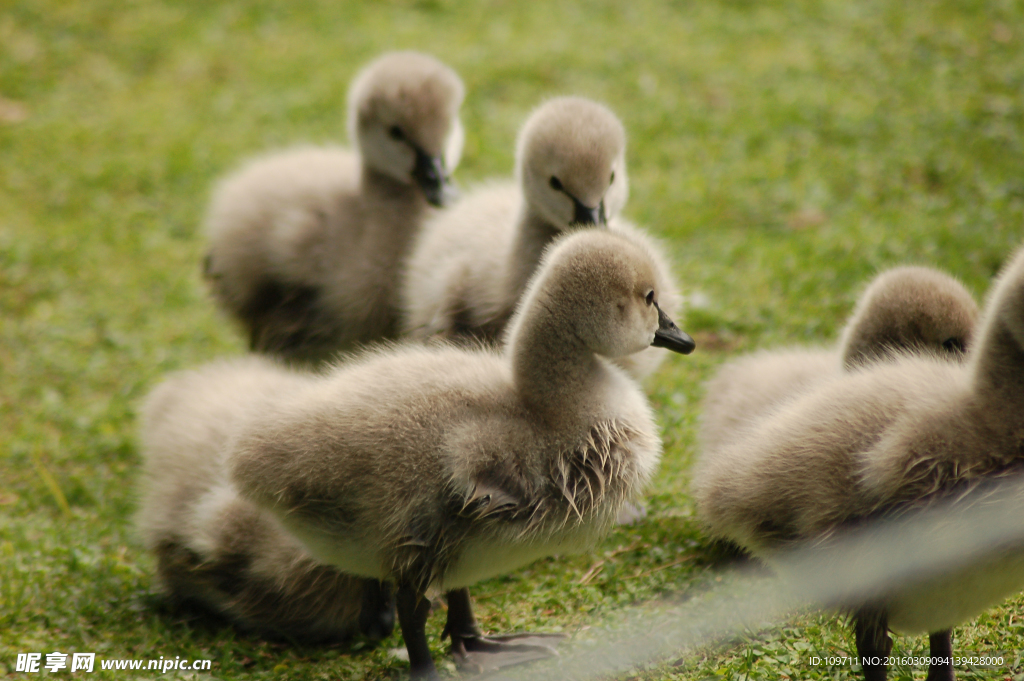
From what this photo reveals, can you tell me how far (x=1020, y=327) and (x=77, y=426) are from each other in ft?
12.0

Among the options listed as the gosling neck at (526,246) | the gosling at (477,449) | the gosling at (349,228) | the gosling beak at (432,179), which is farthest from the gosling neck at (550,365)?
the gosling beak at (432,179)

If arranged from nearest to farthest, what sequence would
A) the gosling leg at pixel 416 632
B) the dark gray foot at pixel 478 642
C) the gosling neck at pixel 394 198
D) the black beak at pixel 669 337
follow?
the gosling leg at pixel 416 632, the black beak at pixel 669 337, the dark gray foot at pixel 478 642, the gosling neck at pixel 394 198

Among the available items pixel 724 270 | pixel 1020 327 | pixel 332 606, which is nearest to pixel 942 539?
pixel 1020 327

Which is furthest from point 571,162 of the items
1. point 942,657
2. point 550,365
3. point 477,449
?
point 942,657

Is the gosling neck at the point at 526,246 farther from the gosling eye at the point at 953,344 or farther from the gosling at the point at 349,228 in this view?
the gosling eye at the point at 953,344

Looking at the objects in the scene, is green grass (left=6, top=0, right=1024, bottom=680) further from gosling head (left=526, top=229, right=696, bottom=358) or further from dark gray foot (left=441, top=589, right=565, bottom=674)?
gosling head (left=526, top=229, right=696, bottom=358)

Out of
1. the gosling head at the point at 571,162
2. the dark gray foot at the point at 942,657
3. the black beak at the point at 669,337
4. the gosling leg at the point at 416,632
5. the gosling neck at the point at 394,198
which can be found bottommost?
the gosling leg at the point at 416,632

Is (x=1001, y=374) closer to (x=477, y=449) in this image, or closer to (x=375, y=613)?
(x=477, y=449)

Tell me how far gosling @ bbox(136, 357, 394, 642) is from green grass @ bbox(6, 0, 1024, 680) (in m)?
0.10

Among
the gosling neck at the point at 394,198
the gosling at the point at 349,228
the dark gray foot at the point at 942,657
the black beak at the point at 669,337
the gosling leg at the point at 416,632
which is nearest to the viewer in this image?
the dark gray foot at the point at 942,657

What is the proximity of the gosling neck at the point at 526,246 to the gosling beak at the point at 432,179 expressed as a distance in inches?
23.2

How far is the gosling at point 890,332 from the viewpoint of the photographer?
292 cm

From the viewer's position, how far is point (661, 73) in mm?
6578

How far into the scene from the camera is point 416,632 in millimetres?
2709
